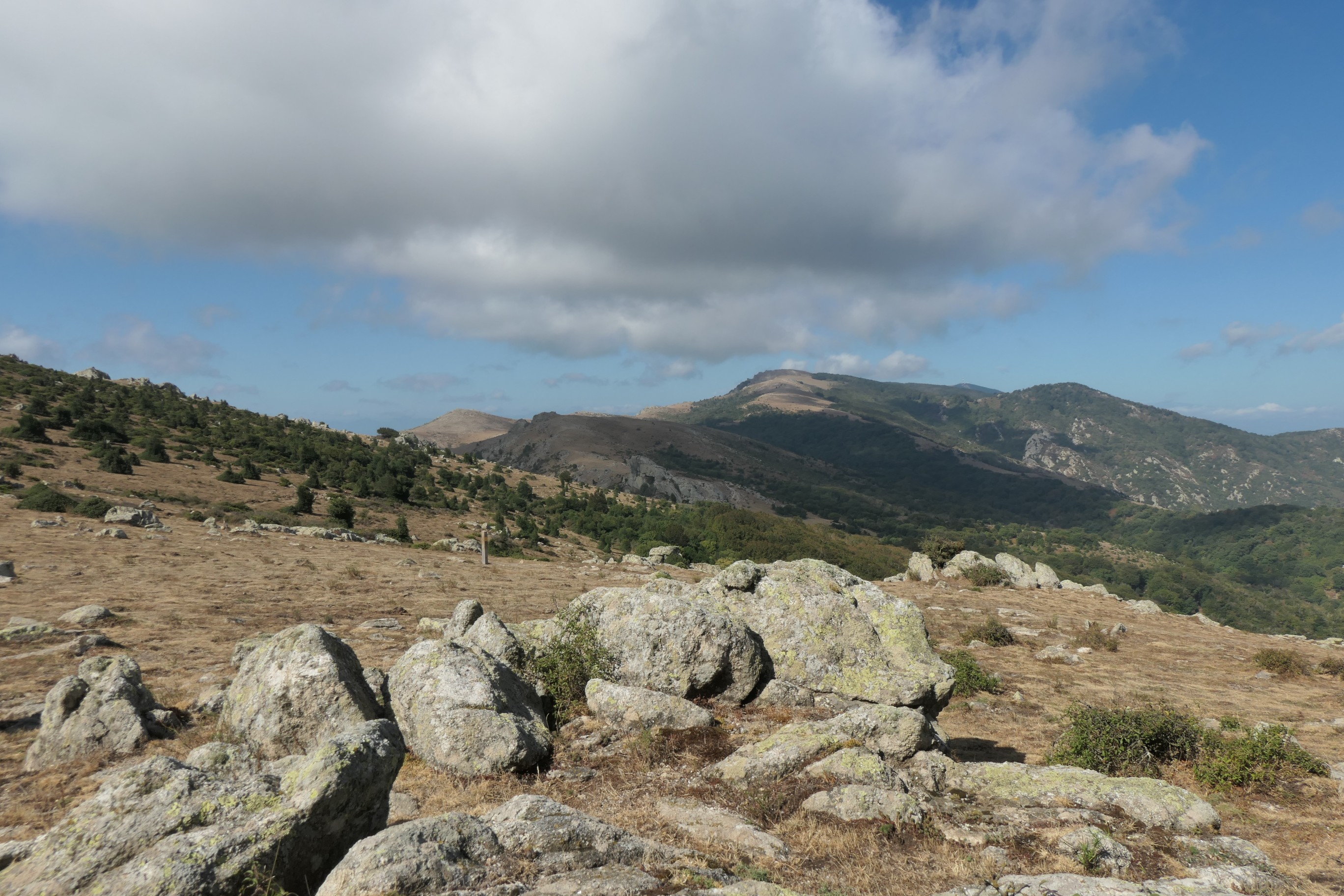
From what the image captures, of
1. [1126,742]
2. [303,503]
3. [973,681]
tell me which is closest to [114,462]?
[303,503]

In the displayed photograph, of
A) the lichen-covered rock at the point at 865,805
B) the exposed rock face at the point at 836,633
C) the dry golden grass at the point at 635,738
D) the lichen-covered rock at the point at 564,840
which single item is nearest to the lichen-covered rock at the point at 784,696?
the exposed rock face at the point at 836,633

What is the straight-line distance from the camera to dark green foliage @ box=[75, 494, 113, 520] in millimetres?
33938

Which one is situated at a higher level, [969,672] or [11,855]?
[11,855]

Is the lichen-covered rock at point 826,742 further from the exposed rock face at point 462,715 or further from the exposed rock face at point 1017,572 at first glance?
the exposed rock face at point 1017,572

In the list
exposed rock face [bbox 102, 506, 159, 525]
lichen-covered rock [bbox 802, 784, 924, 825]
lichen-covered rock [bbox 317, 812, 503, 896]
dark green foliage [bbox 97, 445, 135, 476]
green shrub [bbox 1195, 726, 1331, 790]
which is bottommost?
green shrub [bbox 1195, 726, 1331, 790]

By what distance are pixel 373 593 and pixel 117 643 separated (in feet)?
32.0

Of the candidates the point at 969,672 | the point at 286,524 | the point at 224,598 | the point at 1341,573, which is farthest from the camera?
the point at 1341,573

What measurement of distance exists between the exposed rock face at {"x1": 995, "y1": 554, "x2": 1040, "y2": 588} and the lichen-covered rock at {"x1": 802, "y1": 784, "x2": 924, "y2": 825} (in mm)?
39139

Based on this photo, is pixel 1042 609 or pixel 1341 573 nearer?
pixel 1042 609

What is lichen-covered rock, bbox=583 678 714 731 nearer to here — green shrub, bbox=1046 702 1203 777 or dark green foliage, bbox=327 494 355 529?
green shrub, bbox=1046 702 1203 777

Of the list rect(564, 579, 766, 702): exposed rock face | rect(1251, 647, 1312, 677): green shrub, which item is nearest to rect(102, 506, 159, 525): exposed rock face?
rect(564, 579, 766, 702): exposed rock face

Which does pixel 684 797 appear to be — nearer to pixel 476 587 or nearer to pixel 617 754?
pixel 617 754

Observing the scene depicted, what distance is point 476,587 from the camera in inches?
1182

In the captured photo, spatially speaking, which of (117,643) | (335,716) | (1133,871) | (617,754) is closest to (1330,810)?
(1133,871)
